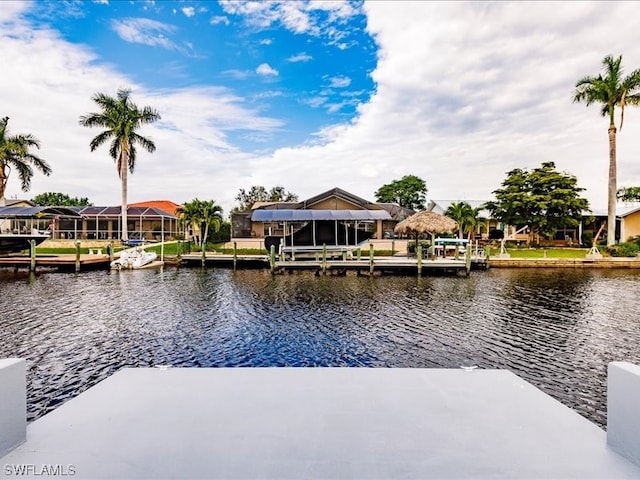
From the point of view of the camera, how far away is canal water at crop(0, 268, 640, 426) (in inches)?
301

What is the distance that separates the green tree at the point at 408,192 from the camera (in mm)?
54750

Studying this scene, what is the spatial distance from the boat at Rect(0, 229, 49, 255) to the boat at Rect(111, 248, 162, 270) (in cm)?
685

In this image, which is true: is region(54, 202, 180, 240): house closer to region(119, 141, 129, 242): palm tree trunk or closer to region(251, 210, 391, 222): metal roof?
region(119, 141, 129, 242): palm tree trunk

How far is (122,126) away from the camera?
115ft

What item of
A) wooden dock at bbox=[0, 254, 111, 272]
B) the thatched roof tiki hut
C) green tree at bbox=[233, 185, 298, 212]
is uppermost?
green tree at bbox=[233, 185, 298, 212]

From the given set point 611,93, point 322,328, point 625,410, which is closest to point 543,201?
point 611,93

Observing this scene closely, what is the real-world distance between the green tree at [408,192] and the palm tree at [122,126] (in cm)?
3307

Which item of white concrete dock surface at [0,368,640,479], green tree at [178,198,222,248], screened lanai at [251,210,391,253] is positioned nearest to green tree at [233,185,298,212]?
green tree at [178,198,222,248]

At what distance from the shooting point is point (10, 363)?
296 cm

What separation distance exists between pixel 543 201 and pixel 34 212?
46029mm

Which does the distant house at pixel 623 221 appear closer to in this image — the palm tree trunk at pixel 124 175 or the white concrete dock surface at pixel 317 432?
the white concrete dock surface at pixel 317 432

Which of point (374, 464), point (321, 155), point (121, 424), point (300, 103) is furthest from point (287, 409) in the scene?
point (321, 155)

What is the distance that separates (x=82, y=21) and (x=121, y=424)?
1837 centimetres

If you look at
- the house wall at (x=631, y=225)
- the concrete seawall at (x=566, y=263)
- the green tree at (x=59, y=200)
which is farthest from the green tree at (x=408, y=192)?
the green tree at (x=59, y=200)
